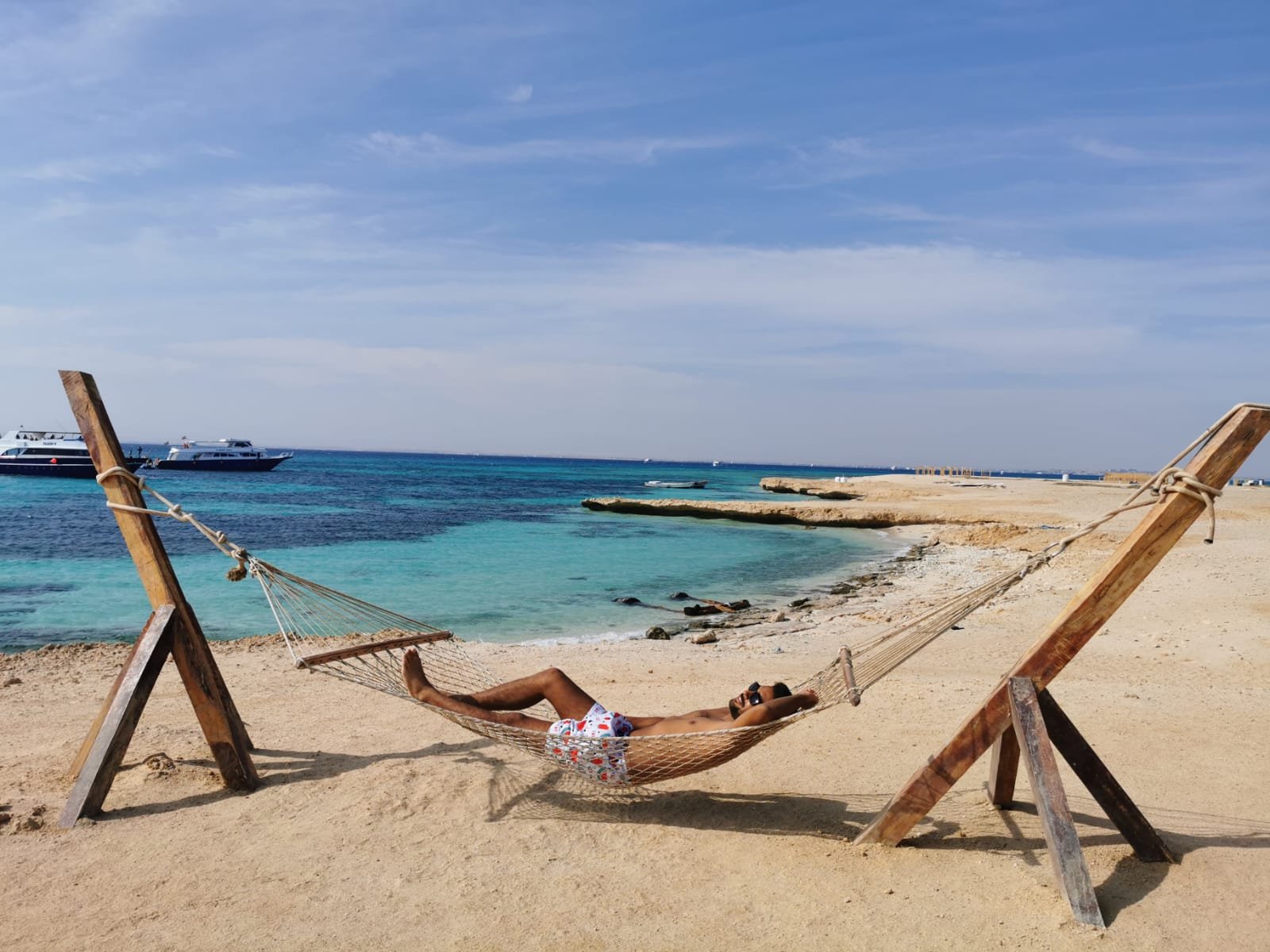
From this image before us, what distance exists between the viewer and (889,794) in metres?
3.78

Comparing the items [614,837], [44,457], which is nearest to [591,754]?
[614,837]

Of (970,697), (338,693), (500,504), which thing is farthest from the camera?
(500,504)

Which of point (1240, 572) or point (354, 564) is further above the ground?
point (1240, 572)

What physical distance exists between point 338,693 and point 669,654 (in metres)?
3.00

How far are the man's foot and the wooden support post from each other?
2.35 metres

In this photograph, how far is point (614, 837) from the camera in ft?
11.0

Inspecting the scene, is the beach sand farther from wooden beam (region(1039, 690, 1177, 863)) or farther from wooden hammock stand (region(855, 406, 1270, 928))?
wooden hammock stand (region(855, 406, 1270, 928))

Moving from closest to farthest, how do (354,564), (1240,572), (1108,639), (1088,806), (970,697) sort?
1. (1088,806)
2. (970,697)
3. (1108,639)
4. (1240,572)
5. (354,564)

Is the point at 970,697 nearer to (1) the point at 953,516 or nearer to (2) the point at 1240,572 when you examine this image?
(2) the point at 1240,572

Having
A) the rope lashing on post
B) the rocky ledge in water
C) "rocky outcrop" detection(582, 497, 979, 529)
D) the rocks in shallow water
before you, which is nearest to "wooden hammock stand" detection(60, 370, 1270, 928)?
the rope lashing on post

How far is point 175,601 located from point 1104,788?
3.80 meters

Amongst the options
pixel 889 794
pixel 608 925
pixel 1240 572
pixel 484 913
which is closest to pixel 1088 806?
pixel 889 794

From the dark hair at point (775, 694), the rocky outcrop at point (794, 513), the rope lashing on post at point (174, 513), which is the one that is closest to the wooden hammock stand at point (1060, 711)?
the dark hair at point (775, 694)

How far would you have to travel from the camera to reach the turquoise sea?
9.98 metres
